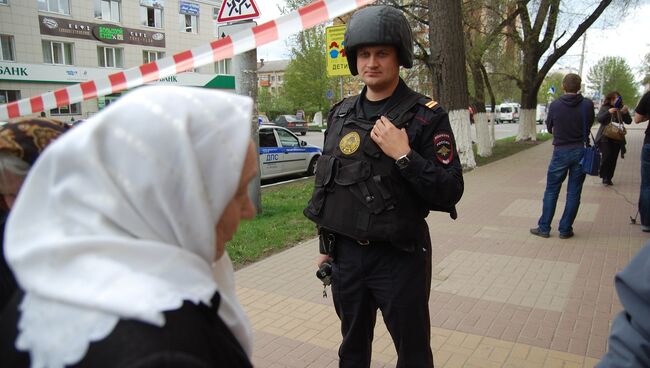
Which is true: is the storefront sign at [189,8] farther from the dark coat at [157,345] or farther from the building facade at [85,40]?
the dark coat at [157,345]

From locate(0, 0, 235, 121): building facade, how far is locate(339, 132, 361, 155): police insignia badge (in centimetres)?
2491

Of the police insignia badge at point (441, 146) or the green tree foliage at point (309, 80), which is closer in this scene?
the police insignia badge at point (441, 146)

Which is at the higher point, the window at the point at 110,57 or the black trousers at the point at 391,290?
the window at the point at 110,57

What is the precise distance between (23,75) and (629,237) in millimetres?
30635

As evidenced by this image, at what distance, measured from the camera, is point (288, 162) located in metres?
12.5

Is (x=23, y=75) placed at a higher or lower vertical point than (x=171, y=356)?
higher

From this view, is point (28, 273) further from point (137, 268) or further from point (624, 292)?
point (624, 292)

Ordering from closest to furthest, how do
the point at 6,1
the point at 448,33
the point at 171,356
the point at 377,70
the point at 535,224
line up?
1. the point at 171,356
2. the point at 377,70
3. the point at 535,224
4. the point at 448,33
5. the point at 6,1

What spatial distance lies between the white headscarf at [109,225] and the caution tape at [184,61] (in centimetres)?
153

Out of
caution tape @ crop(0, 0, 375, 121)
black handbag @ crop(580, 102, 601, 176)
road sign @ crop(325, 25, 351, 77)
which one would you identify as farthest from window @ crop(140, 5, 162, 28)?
caution tape @ crop(0, 0, 375, 121)

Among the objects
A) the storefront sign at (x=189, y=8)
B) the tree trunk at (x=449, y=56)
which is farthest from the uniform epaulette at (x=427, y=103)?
the storefront sign at (x=189, y=8)

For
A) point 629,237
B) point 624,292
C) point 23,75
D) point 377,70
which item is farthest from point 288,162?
point 23,75

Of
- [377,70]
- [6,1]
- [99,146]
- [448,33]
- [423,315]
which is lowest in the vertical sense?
[423,315]

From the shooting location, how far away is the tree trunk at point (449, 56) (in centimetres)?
1051
